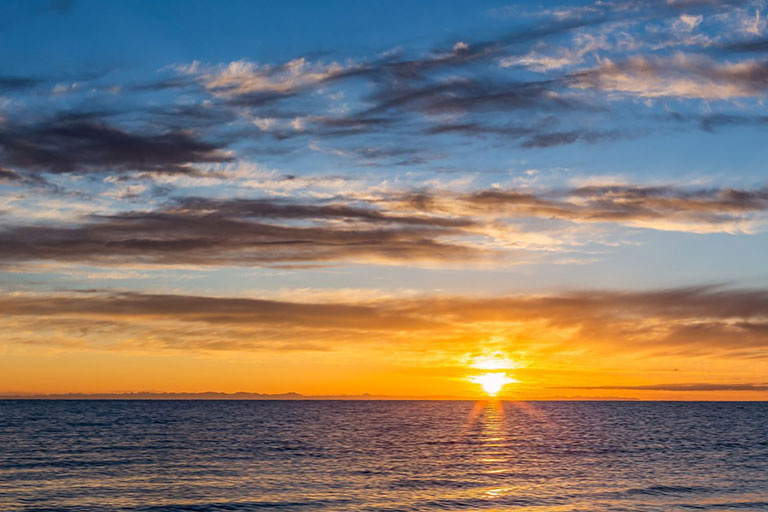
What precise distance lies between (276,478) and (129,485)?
11.2 metres

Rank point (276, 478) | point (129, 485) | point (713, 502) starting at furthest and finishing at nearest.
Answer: point (276, 478), point (129, 485), point (713, 502)

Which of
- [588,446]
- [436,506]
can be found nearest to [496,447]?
[588,446]

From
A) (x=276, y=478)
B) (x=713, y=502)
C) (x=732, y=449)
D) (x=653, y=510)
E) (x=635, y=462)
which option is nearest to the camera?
(x=653, y=510)

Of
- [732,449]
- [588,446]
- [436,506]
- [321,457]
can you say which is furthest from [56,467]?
[732,449]

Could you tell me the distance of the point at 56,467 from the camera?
64.2 metres

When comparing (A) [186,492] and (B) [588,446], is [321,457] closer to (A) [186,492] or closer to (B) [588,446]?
(A) [186,492]

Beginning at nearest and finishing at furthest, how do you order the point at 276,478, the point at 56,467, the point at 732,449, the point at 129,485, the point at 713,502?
the point at 713,502 < the point at 129,485 < the point at 276,478 < the point at 56,467 < the point at 732,449

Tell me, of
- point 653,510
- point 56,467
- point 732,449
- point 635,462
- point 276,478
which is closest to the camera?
point 653,510

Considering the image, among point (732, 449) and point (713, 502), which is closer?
point (713, 502)

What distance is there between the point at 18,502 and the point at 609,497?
3863cm

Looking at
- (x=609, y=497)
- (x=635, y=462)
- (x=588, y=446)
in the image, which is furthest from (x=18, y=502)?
(x=588, y=446)

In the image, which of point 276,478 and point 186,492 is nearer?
point 186,492

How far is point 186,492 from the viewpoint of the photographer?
52.1 m

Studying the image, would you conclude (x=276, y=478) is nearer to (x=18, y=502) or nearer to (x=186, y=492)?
(x=186, y=492)
